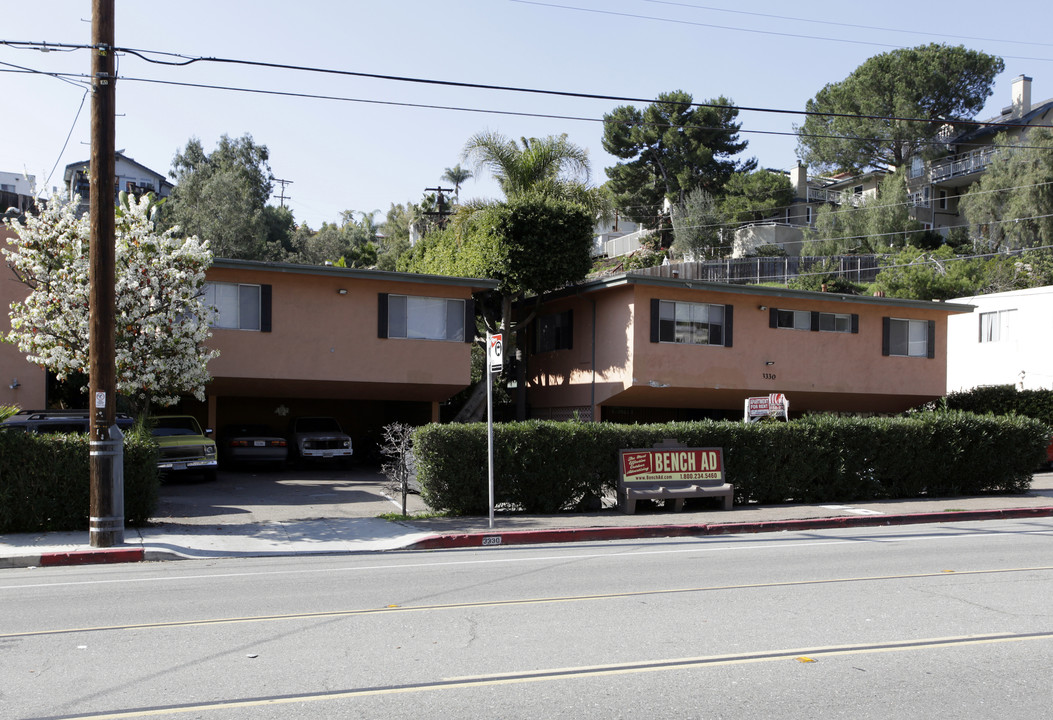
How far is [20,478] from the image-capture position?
13.7 metres

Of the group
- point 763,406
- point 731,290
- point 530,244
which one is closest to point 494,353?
point 763,406

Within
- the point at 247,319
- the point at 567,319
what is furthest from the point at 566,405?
the point at 247,319

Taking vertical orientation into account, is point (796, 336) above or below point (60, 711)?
above

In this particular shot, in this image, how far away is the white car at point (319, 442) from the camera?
79.9ft

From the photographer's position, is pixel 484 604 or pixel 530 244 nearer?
pixel 484 604

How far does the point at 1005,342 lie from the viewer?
33.9 metres

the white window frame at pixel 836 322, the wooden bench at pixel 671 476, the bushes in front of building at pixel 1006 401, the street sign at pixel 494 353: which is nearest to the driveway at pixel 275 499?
the street sign at pixel 494 353

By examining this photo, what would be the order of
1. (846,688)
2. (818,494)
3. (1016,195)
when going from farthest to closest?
(1016,195) → (818,494) → (846,688)

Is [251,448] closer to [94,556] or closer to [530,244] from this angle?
[530,244]

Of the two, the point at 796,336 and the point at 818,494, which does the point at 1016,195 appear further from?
the point at 818,494

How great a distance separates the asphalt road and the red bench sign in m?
5.28

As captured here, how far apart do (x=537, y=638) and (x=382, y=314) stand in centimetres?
1724

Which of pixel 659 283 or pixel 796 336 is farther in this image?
pixel 796 336

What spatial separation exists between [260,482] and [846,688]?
17.7 meters
